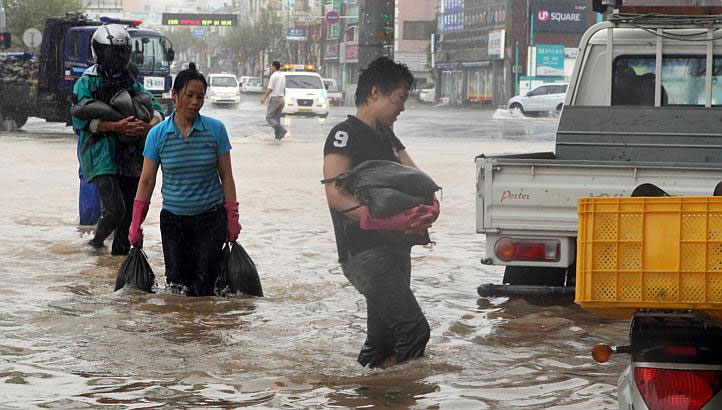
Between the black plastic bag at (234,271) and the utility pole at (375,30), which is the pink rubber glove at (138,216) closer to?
the black plastic bag at (234,271)

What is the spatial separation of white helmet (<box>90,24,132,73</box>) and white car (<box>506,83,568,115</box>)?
143 ft

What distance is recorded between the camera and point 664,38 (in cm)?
979

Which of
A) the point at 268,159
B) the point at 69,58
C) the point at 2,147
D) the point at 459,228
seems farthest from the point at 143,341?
the point at 69,58

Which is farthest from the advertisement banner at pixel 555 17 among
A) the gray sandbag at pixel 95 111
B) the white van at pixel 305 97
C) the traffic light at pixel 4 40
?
the gray sandbag at pixel 95 111

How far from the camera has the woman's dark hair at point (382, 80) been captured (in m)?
6.38

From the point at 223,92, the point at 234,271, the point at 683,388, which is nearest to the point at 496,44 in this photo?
the point at 223,92

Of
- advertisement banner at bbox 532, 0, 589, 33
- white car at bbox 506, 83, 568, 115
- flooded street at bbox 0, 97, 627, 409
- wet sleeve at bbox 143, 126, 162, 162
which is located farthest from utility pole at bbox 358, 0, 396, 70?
advertisement banner at bbox 532, 0, 589, 33

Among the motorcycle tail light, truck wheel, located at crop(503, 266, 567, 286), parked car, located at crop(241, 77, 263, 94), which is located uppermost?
the motorcycle tail light

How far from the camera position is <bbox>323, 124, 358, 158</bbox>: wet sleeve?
6285 millimetres

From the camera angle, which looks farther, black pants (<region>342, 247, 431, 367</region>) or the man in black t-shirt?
black pants (<region>342, 247, 431, 367</region>)

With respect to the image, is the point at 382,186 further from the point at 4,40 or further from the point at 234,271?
the point at 4,40

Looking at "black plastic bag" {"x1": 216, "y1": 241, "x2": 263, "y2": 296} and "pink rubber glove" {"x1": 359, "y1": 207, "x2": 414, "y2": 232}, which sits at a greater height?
"pink rubber glove" {"x1": 359, "y1": 207, "x2": 414, "y2": 232}

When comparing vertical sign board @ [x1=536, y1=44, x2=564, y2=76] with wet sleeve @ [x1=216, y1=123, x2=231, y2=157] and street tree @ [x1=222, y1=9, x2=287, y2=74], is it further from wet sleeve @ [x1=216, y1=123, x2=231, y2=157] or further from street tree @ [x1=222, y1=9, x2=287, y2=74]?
wet sleeve @ [x1=216, y1=123, x2=231, y2=157]

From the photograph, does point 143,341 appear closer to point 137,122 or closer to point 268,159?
point 137,122
